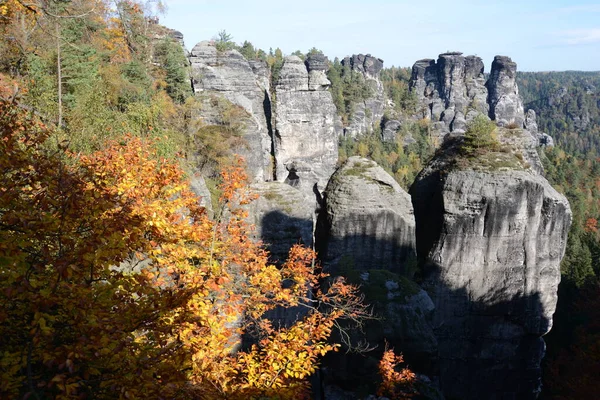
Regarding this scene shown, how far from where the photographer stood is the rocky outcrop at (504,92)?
10577 cm

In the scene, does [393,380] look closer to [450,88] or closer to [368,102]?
[368,102]

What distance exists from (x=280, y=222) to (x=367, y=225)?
470cm

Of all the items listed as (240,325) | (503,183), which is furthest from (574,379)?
(240,325)

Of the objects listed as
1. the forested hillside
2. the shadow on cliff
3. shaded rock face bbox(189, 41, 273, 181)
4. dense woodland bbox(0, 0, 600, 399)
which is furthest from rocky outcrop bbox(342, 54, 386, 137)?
the shadow on cliff

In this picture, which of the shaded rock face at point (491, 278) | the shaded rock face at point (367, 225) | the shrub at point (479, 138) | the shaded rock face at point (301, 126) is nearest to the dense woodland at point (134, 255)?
the shaded rock face at point (367, 225)

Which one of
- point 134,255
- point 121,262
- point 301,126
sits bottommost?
point 134,255

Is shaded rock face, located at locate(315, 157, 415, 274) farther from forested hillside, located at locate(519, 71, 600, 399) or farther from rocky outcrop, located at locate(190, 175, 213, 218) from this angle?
forested hillside, located at locate(519, 71, 600, 399)

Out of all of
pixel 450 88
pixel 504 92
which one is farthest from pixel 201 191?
pixel 504 92

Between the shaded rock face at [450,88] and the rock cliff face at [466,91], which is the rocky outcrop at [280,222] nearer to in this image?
the rock cliff face at [466,91]

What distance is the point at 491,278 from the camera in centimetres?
1983

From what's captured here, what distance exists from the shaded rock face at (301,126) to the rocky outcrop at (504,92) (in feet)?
243

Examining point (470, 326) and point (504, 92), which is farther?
point (504, 92)

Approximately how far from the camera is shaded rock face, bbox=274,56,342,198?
4728 cm

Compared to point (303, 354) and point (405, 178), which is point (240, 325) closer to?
point (303, 354)
